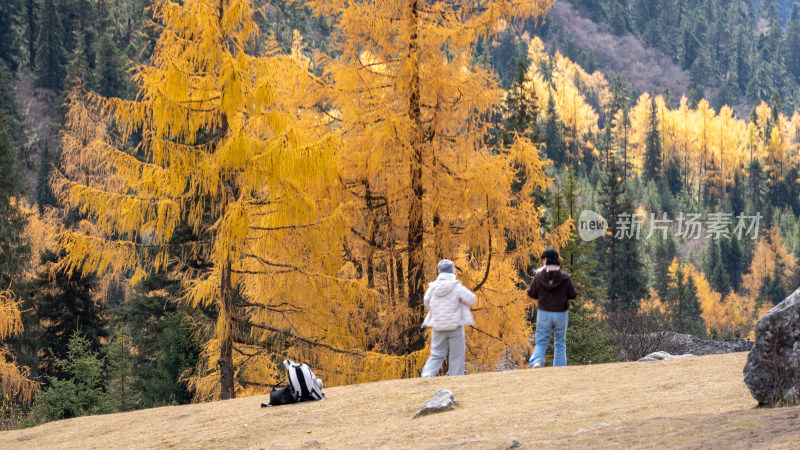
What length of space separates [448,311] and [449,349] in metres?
0.61

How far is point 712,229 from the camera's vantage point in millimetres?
99625

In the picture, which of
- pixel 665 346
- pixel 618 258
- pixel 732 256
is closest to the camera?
pixel 665 346

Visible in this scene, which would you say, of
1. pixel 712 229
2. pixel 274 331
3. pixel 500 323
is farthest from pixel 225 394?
pixel 712 229

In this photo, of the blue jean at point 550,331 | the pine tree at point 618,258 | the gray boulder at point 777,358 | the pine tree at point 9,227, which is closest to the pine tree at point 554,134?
the pine tree at point 618,258

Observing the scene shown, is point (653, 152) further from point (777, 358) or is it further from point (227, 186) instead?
point (777, 358)

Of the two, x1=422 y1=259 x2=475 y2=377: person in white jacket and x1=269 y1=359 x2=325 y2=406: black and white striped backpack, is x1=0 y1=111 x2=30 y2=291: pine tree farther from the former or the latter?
x1=422 y1=259 x2=475 y2=377: person in white jacket

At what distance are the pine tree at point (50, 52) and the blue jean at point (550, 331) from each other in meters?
71.8

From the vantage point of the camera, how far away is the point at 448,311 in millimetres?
9148

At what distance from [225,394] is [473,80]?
669 centimetres

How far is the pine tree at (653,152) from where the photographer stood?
114000mm

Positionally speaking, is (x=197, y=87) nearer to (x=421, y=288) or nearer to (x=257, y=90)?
(x=257, y=90)

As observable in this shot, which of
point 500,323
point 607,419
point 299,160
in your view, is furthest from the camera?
point 500,323

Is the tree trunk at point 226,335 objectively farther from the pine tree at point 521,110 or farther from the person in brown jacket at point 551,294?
the pine tree at point 521,110

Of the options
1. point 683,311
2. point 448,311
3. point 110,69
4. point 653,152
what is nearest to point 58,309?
point 448,311
